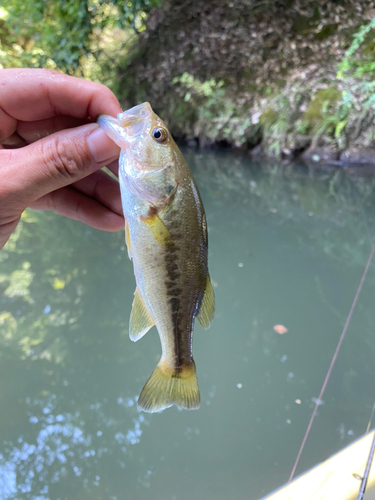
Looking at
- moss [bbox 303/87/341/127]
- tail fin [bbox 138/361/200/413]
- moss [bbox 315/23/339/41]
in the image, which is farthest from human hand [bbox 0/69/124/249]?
moss [bbox 315/23/339/41]

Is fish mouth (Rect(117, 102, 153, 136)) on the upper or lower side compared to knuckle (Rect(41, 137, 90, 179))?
upper

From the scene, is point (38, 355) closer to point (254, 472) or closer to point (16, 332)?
point (16, 332)

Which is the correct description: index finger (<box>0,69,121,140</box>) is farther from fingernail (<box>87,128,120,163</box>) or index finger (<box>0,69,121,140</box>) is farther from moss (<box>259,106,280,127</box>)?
moss (<box>259,106,280,127</box>)

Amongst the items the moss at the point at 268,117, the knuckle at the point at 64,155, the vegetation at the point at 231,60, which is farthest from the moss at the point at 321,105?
the knuckle at the point at 64,155

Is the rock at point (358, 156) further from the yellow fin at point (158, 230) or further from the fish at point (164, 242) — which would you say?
the yellow fin at point (158, 230)

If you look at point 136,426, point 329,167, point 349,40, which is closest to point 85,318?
point 136,426

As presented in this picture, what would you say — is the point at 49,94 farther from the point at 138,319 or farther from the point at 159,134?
the point at 138,319
